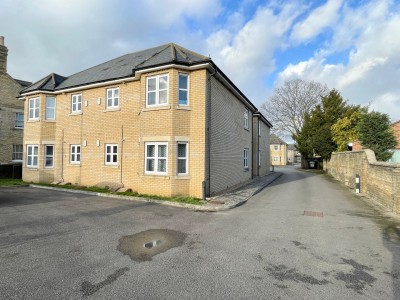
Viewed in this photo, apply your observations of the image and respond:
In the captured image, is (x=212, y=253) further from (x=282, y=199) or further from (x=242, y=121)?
(x=242, y=121)

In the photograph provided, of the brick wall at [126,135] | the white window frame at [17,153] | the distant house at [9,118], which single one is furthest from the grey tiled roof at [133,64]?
the white window frame at [17,153]

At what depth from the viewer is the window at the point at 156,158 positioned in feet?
38.2

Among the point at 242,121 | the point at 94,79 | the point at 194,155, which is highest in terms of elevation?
the point at 94,79

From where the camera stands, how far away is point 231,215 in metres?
8.74

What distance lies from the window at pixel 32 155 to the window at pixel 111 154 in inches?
267

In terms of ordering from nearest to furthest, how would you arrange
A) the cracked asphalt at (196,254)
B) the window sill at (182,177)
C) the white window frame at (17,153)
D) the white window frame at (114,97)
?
the cracked asphalt at (196,254), the window sill at (182,177), the white window frame at (114,97), the white window frame at (17,153)

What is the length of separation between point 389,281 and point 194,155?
8460mm

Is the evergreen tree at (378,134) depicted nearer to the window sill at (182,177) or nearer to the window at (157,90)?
the window sill at (182,177)

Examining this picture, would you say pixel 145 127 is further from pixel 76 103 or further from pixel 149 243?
pixel 149 243

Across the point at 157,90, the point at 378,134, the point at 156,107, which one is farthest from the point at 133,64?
the point at 378,134

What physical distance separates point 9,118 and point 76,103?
12499 mm

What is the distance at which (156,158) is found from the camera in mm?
11797

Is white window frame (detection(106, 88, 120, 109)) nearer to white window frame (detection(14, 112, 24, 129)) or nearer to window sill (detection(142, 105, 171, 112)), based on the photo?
window sill (detection(142, 105, 171, 112))

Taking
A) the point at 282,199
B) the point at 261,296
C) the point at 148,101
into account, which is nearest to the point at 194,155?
the point at 148,101
